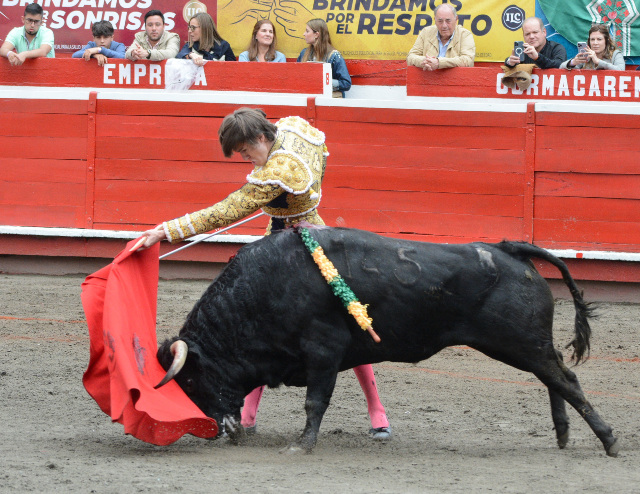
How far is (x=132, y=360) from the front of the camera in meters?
3.30

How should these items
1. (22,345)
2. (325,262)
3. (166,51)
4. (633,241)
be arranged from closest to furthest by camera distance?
(325,262) < (22,345) < (633,241) < (166,51)

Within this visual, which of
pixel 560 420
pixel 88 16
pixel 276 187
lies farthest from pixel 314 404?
pixel 88 16

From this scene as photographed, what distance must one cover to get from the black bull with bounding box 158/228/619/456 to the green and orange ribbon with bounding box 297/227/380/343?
38 millimetres

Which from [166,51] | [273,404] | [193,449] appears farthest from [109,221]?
[193,449]

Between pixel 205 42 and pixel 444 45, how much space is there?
1685 millimetres

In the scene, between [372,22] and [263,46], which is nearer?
[263,46]

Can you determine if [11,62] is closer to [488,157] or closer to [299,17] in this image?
[299,17]

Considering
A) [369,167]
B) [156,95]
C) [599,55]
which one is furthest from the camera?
[156,95]

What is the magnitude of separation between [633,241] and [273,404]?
3.22 metres

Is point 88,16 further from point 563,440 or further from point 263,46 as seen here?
point 563,440

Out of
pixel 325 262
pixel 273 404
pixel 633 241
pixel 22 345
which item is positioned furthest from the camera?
pixel 633 241

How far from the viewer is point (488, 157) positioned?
653 centimetres

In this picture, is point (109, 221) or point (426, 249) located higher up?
point (426, 249)

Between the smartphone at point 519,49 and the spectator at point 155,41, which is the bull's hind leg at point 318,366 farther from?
the spectator at point 155,41
